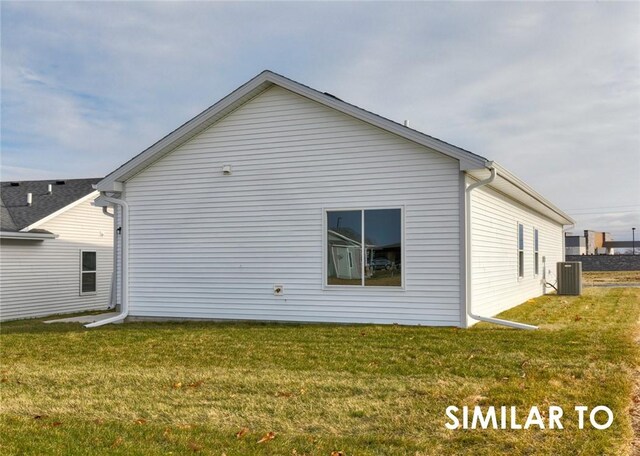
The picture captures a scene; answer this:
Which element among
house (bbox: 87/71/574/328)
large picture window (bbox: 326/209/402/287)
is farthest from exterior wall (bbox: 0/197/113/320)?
large picture window (bbox: 326/209/402/287)

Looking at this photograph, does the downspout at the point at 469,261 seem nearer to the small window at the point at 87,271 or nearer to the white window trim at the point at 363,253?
the white window trim at the point at 363,253

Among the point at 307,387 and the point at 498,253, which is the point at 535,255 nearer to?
the point at 498,253

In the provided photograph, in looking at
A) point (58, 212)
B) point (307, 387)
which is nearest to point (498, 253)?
point (307, 387)

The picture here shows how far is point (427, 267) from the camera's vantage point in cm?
1017

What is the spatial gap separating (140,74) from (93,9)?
3.57 metres

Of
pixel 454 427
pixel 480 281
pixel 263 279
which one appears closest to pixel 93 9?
pixel 263 279

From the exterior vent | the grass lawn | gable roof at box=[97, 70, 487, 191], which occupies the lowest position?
the grass lawn

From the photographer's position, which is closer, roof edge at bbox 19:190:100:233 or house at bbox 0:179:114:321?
house at bbox 0:179:114:321

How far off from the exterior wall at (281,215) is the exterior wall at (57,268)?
23.6 feet

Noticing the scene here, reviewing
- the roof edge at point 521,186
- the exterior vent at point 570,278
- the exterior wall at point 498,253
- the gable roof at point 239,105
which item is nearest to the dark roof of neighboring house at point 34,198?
the gable roof at point 239,105

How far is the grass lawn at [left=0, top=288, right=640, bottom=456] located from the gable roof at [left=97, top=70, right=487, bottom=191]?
10.3 feet

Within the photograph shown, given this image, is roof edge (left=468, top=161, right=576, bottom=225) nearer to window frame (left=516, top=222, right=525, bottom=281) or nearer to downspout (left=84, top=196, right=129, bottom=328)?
window frame (left=516, top=222, right=525, bottom=281)

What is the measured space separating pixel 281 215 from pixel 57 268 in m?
11.2

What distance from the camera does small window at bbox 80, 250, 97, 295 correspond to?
787 inches
